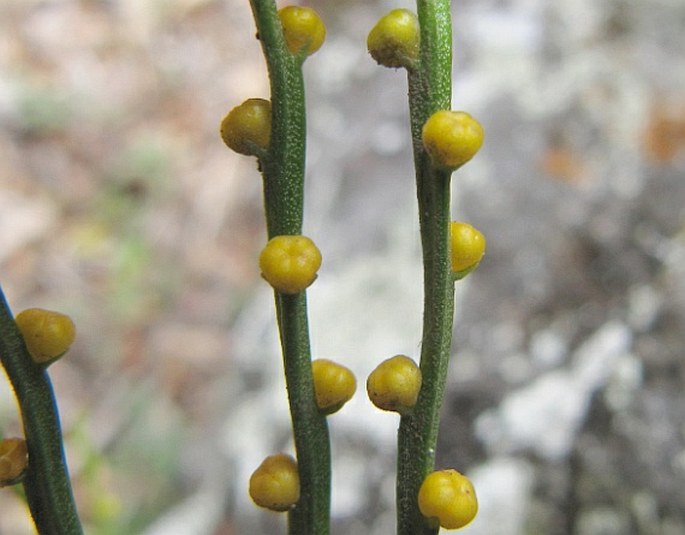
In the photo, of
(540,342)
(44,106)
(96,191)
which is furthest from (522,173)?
(44,106)

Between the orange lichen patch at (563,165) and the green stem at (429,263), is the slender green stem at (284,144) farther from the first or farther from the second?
the orange lichen patch at (563,165)

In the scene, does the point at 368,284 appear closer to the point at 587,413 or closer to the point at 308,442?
the point at 587,413

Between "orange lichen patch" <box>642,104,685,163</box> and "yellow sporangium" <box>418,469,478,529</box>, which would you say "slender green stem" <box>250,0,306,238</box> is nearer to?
"yellow sporangium" <box>418,469,478,529</box>

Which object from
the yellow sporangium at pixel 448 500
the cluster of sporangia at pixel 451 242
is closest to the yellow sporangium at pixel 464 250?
the cluster of sporangia at pixel 451 242

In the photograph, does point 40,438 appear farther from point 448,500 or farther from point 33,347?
point 448,500

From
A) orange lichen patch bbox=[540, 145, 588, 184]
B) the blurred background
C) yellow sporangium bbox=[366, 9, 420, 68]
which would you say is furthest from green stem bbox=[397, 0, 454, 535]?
orange lichen patch bbox=[540, 145, 588, 184]

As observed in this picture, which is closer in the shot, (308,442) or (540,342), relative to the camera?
(308,442)
